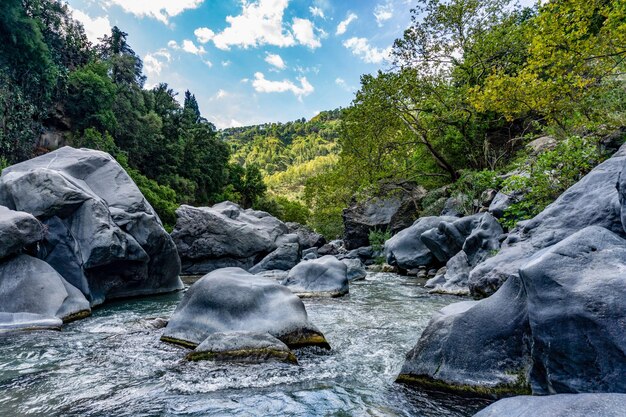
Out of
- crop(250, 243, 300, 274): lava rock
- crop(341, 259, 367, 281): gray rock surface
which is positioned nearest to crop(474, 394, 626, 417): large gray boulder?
crop(341, 259, 367, 281): gray rock surface

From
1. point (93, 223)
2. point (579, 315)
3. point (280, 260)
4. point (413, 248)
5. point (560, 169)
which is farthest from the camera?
point (280, 260)

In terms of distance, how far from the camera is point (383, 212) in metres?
23.9

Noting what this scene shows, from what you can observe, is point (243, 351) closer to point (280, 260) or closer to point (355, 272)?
point (355, 272)

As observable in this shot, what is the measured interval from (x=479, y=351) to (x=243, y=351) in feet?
9.17

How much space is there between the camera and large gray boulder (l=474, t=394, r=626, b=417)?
2.19 m

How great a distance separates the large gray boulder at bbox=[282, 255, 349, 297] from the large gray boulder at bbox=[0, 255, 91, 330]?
17.7 feet

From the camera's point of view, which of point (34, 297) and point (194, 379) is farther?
point (34, 297)

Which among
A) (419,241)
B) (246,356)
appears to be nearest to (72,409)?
(246,356)

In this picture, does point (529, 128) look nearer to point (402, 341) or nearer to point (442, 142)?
point (442, 142)

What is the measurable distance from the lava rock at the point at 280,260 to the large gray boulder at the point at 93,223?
218 inches

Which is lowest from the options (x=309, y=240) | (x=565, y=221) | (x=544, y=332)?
(x=309, y=240)

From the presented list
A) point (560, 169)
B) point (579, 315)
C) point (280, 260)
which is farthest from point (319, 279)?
point (579, 315)

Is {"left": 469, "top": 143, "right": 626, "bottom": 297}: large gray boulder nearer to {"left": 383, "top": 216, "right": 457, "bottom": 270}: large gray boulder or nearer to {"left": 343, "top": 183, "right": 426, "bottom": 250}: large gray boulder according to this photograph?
{"left": 383, "top": 216, "right": 457, "bottom": 270}: large gray boulder

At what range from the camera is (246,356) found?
488cm
